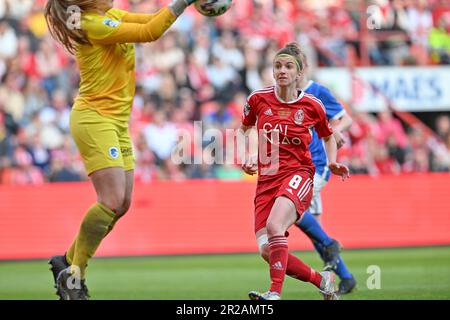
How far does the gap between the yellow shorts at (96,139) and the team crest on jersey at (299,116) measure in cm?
147

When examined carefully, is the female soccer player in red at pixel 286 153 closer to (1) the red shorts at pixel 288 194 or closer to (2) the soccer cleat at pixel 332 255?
(1) the red shorts at pixel 288 194

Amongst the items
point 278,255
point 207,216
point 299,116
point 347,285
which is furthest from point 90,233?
point 207,216

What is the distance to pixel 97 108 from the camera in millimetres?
7855

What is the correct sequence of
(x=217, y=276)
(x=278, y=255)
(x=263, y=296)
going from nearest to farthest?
1. (x=263, y=296)
2. (x=278, y=255)
3. (x=217, y=276)

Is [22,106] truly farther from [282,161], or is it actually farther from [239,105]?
[282,161]

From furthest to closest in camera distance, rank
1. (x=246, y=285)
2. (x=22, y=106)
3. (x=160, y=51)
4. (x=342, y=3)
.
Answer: (x=342, y=3) → (x=160, y=51) → (x=22, y=106) → (x=246, y=285)

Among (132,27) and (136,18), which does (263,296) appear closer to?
(132,27)

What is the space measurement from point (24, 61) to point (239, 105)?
412 centimetres

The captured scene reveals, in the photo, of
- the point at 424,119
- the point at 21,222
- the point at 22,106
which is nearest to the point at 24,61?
the point at 22,106

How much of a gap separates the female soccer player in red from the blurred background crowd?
8502mm

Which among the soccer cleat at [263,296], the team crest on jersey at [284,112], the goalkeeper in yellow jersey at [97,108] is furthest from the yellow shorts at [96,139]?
the soccer cleat at [263,296]

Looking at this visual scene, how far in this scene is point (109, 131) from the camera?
25.7ft

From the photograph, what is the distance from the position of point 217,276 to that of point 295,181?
4514 mm

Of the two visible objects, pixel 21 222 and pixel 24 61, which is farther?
pixel 24 61
